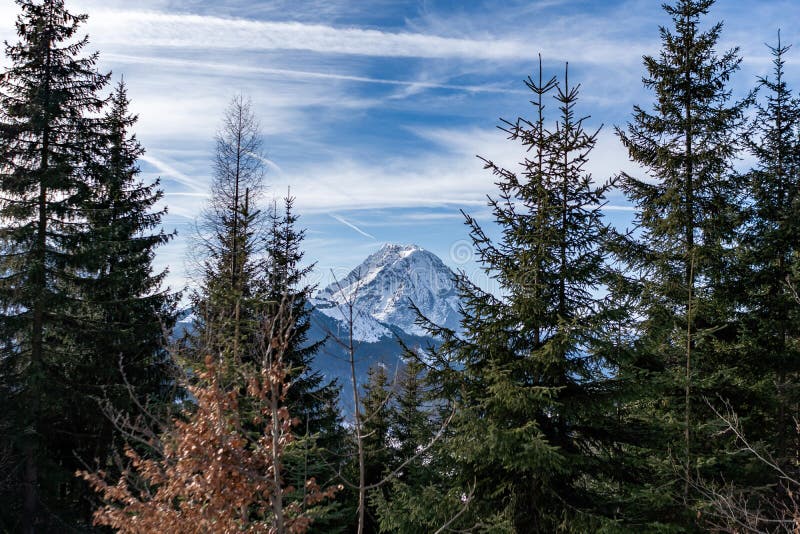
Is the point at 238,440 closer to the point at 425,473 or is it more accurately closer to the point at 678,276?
the point at 425,473

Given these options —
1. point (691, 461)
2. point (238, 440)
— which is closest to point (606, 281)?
point (691, 461)

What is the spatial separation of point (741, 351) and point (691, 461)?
4.90 m

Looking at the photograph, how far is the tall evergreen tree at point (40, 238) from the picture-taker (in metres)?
13.4

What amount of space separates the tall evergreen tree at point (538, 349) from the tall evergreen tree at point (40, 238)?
1219 centimetres

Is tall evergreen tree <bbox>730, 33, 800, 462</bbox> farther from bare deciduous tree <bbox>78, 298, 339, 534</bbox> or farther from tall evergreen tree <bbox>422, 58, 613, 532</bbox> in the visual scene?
bare deciduous tree <bbox>78, 298, 339, 534</bbox>

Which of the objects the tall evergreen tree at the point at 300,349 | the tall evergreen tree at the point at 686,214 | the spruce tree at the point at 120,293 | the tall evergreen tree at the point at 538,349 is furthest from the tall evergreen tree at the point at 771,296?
the spruce tree at the point at 120,293

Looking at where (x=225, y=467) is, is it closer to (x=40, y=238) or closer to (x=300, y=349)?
(x=300, y=349)

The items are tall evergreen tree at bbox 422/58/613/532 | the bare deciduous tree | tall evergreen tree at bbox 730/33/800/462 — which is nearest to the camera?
the bare deciduous tree

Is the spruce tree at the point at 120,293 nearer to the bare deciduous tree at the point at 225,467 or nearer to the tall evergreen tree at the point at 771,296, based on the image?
the bare deciduous tree at the point at 225,467

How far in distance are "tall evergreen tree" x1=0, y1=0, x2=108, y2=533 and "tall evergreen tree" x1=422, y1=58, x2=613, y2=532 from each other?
480 inches

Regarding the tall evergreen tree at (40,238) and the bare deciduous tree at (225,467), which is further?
the tall evergreen tree at (40,238)

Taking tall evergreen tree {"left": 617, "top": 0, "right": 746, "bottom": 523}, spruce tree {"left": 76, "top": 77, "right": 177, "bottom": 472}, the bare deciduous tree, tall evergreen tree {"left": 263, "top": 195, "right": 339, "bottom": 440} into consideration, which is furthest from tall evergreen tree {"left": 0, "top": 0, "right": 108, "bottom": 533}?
tall evergreen tree {"left": 617, "top": 0, "right": 746, "bottom": 523}

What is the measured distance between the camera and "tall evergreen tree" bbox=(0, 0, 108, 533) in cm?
1338

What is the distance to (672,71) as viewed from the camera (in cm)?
1223
